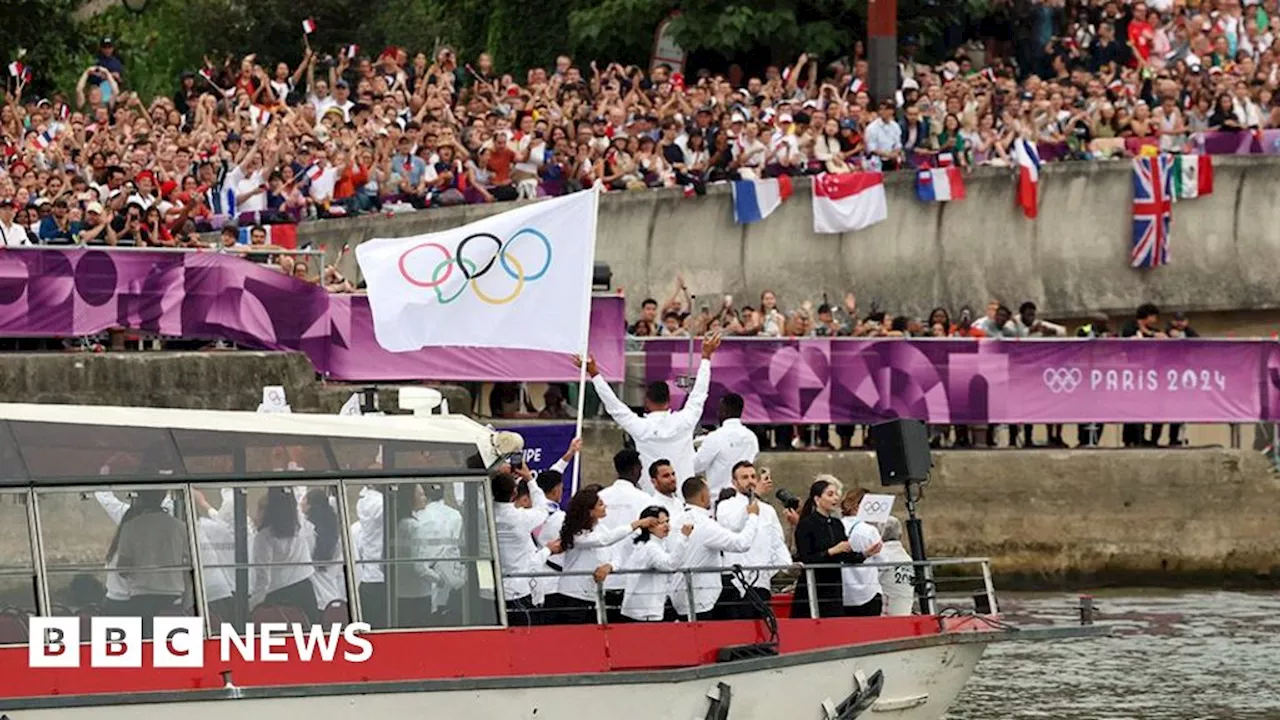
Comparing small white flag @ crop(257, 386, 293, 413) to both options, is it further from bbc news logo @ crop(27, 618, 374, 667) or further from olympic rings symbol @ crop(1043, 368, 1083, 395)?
olympic rings symbol @ crop(1043, 368, 1083, 395)

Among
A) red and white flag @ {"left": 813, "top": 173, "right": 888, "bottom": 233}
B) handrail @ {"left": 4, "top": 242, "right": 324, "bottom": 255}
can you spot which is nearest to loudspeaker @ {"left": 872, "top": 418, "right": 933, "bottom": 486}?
handrail @ {"left": 4, "top": 242, "right": 324, "bottom": 255}

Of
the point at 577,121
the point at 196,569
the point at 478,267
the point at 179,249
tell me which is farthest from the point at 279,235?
the point at 196,569

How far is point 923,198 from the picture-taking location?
38812 mm

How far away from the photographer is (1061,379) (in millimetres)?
34156

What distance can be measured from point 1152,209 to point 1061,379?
6177mm

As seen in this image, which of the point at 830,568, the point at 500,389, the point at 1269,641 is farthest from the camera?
the point at 500,389

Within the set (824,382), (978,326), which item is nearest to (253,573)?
(824,382)

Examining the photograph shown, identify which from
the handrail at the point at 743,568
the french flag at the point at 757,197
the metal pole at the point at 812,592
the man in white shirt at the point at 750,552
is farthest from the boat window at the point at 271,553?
the french flag at the point at 757,197

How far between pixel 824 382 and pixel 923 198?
237 inches

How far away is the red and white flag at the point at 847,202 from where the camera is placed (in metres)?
38.1

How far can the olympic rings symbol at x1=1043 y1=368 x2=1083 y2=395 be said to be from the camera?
34094 mm

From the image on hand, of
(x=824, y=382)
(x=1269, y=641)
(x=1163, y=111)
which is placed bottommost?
(x=1269, y=641)

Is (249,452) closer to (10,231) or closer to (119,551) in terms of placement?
→ (119,551)

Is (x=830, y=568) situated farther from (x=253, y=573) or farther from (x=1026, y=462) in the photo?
(x=1026, y=462)
